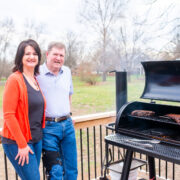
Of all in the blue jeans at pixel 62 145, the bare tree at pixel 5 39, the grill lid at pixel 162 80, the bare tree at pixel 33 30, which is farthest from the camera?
the bare tree at pixel 33 30

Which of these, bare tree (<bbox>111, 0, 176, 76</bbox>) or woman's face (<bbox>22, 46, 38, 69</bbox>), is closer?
woman's face (<bbox>22, 46, 38, 69</bbox>)

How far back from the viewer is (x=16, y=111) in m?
1.38

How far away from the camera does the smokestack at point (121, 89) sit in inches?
91.7

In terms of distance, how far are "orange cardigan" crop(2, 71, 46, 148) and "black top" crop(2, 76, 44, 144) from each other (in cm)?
3

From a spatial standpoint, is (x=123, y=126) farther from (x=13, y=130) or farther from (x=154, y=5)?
(x=154, y=5)

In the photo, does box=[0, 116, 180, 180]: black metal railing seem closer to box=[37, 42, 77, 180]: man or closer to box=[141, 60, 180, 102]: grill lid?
box=[37, 42, 77, 180]: man

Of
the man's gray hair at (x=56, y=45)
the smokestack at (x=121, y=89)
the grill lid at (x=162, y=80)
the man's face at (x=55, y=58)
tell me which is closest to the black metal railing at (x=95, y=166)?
the smokestack at (x=121, y=89)

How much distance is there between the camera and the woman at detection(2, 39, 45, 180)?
1326mm

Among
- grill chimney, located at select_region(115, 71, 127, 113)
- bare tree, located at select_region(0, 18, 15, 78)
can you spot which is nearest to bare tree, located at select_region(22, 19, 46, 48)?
bare tree, located at select_region(0, 18, 15, 78)

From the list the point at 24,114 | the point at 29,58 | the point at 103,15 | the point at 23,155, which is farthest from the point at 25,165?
the point at 103,15

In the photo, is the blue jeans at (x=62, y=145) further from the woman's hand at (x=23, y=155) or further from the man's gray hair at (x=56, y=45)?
the man's gray hair at (x=56, y=45)

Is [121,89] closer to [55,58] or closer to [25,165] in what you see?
[55,58]

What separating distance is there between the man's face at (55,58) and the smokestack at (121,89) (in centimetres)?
81

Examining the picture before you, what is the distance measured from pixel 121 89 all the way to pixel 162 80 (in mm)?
456
